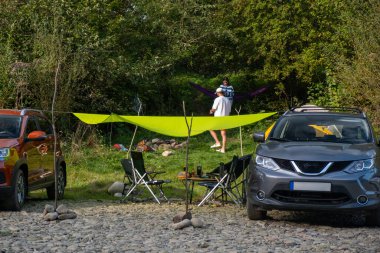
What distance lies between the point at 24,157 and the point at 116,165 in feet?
22.7

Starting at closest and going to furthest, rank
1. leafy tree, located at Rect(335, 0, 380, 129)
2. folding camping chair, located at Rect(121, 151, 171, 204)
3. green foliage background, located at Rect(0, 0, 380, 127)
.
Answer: folding camping chair, located at Rect(121, 151, 171, 204) → green foliage background, located at Rect(0, 0, 380, 127) → leafy tree, located at Rect(335, 0, 380, 129)

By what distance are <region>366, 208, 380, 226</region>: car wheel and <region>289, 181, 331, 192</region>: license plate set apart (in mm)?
749

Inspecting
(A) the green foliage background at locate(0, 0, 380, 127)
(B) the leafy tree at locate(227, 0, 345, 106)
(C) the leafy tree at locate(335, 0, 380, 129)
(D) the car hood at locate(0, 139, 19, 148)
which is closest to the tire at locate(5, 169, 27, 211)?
(D) the car hood at locate(0, 139, 19, 148)

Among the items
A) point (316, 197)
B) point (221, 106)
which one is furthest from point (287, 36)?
point (316, 197)

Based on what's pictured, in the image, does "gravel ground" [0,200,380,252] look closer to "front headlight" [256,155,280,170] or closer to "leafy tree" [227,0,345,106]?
"front headlight" [256,155,280,170]

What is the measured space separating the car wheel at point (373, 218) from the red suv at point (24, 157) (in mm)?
5229

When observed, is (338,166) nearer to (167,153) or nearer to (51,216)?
(51,216)

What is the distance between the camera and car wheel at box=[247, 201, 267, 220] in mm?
11547

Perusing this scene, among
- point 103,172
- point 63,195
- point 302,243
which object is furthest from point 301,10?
point 302,243

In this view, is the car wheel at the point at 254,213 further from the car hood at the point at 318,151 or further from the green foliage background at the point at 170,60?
the green foliage background at the point at 170,60

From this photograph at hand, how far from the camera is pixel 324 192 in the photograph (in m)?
10.8

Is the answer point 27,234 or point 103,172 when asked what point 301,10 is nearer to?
point 103,172

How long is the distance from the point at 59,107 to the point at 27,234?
12.2 meters

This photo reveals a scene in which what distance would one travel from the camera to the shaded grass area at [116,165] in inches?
654
